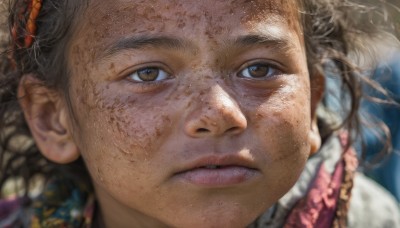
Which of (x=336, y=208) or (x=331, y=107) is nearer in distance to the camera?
(x=336, y=208)

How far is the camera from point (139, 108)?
5.59ft

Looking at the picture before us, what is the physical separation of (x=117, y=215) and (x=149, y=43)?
0.59 meters

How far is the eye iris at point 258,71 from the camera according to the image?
1.77 m

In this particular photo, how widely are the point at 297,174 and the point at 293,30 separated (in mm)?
346

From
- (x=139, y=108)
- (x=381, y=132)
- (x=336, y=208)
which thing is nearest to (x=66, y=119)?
(x=139, y=108)

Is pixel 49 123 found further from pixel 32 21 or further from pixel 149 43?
pixel 149 43

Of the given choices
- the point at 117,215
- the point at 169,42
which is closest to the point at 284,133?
the point at 169,42

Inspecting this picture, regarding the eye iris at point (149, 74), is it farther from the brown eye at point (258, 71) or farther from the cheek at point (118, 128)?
the brown eye at point (258, 71)

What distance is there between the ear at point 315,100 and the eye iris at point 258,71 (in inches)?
13.0

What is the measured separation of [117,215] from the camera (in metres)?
2.08

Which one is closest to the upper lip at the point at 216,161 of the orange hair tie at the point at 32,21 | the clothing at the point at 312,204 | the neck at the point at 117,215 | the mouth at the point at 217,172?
the mouth at the point at 217,172

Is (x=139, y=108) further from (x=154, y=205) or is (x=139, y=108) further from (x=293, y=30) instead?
(x=293, y=30)

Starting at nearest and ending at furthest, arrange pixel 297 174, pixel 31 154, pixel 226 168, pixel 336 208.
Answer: pixel 226 168 → pixel 297 174 → pixel 336 208 → pixel 31 154

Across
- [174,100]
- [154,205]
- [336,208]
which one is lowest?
[336,208]
